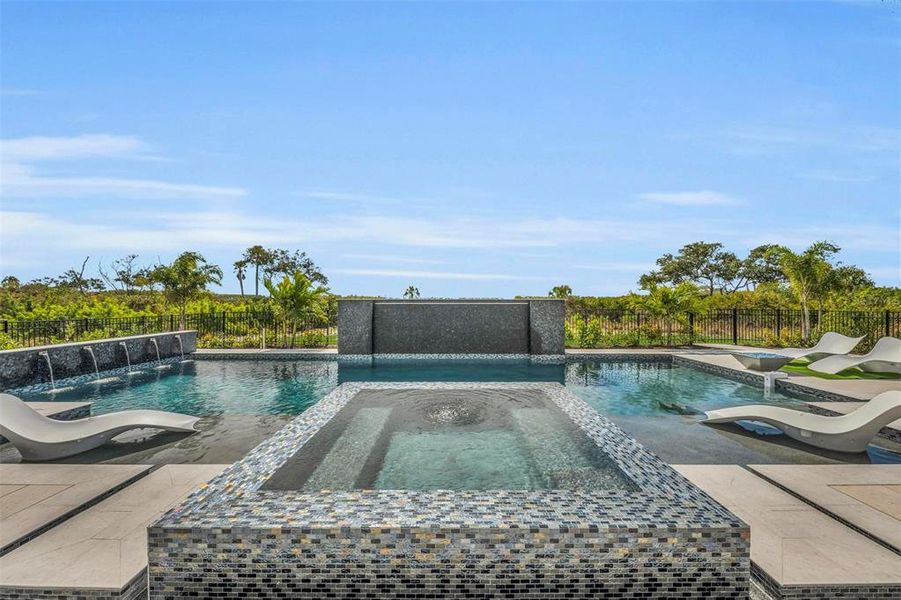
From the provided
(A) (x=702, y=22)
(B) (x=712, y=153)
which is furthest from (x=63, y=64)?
(B) (x=712, y=153)

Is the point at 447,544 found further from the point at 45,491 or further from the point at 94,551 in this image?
the point at 45,491

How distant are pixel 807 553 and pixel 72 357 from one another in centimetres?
1335

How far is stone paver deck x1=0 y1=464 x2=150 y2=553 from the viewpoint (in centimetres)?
335

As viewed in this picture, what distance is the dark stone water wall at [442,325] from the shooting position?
15.0 meters

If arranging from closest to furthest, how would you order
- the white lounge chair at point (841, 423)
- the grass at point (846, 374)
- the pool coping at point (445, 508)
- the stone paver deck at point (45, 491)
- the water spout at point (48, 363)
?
the pool coping at point (445, 508)
the stone paver deck at point (45, 491)
the white lounge chair at point (841, 423)
the grass at point (846, 374)
the water spout at point (48, 363)

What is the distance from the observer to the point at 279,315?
16.4 meters

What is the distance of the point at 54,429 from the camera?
537cm

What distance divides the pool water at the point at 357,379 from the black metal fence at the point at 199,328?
124 inches

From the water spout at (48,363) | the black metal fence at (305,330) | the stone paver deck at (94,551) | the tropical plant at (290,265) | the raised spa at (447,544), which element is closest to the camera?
the stone paver deck at (94,551)

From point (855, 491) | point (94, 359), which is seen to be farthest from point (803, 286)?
point (94, 359)

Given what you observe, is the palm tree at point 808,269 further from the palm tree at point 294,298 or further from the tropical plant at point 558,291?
the palm tree at point 294,298

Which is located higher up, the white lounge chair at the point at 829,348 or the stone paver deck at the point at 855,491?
the white lounge chair at the point at 829,348

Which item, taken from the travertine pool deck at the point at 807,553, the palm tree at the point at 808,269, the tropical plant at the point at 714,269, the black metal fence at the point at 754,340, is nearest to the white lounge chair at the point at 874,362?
the black metal fence at the point at 754,340

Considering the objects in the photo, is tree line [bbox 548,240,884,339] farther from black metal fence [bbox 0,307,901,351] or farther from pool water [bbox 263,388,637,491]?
pool water [bbox 263,388,637,491]
